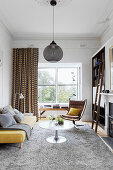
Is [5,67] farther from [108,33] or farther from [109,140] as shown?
[109,140]

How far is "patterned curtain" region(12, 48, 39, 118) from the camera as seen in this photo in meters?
5.57

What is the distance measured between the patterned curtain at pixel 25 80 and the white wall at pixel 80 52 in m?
0.29

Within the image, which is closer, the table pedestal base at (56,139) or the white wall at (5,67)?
the table pedestal base at (56,139)

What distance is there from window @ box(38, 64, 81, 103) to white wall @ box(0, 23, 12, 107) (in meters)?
1.60

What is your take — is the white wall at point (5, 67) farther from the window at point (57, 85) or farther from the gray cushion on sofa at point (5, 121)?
the window at point (57, 85)

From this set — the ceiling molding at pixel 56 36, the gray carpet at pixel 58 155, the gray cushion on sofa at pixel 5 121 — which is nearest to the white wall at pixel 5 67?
the ceiling molding at pixel 56 36

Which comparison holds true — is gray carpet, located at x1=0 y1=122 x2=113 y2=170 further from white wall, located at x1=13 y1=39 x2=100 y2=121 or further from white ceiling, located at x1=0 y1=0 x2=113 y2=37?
white ceiling, located at x1=0 y1=0 x2=113 y2=37

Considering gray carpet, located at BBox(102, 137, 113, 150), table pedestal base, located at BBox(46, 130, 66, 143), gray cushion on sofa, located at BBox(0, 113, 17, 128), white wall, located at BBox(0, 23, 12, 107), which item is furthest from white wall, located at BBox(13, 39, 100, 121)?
gray cushion on sofa, located at BBox(0, 113, 17, 128)

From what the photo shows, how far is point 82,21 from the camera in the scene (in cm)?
446

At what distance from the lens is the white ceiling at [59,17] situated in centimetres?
362

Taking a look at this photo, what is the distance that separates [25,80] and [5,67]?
0.96m

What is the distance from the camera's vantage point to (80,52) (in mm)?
5785

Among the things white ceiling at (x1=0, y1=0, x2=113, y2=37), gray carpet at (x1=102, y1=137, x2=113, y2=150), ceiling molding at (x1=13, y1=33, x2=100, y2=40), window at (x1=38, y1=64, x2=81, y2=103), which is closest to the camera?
gray carpet at (x1=102, y1=137, x2=113, y2=150)

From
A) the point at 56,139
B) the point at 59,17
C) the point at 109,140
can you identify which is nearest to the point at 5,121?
the point at 56,139
